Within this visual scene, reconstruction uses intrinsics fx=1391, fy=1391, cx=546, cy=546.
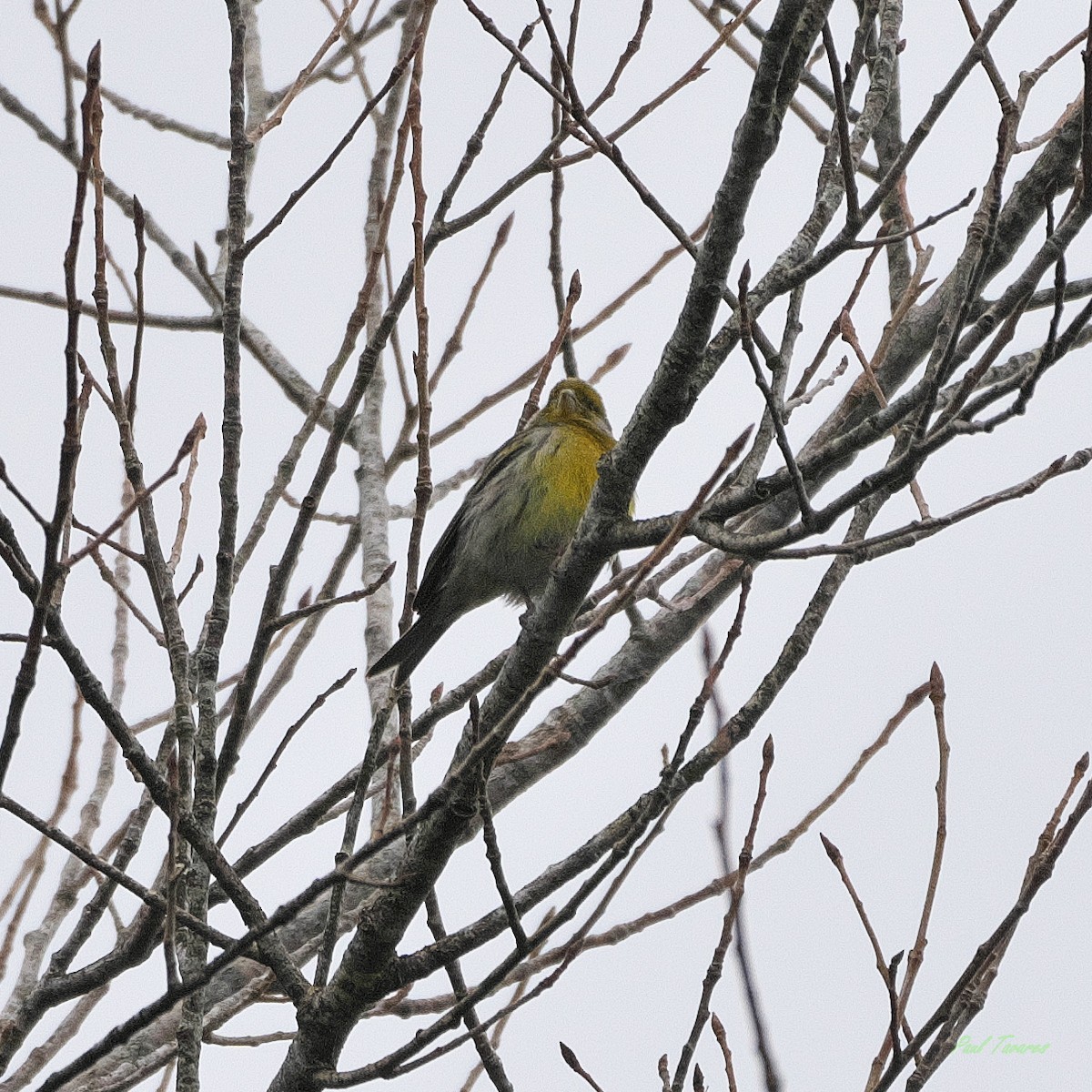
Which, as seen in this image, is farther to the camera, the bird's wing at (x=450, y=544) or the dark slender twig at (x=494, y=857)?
the bird's wing at (x=450, y=544)

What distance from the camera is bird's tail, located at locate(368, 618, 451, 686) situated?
489 centimetres

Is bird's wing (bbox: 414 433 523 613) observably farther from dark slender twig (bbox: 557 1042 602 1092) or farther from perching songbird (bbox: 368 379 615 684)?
dark slender twig (bbox: 557 1042 602 1092)

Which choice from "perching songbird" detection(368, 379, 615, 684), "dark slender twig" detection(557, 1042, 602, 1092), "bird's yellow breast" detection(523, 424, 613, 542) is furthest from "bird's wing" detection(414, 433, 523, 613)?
"dark slender twig" detection(557, 1042, 602, 1092)

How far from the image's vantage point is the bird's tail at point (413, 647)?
4.89m

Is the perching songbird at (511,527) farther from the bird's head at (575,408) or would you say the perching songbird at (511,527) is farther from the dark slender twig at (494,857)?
the dark slender twig at (494,857)

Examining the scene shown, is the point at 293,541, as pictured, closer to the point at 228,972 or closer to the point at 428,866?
the point at 428,866

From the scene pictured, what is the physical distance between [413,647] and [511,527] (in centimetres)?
73

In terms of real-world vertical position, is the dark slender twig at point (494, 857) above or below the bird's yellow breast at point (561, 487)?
below

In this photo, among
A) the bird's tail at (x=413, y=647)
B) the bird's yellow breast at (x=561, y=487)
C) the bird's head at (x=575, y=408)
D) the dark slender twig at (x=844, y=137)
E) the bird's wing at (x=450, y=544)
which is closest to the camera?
the dark slender twig at (x=844, y=137)

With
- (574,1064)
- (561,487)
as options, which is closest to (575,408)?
(561,487)

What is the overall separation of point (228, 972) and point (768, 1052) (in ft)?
7.25

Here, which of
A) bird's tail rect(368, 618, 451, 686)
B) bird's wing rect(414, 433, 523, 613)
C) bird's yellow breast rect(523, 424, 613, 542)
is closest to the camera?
bird's tail rect(368, 618, 451, 686)

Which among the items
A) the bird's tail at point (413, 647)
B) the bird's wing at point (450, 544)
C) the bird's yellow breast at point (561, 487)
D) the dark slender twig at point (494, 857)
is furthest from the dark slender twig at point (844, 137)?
the bird's wing at point (450, 544)

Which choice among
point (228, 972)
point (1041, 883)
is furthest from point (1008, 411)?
point (228, 972)
